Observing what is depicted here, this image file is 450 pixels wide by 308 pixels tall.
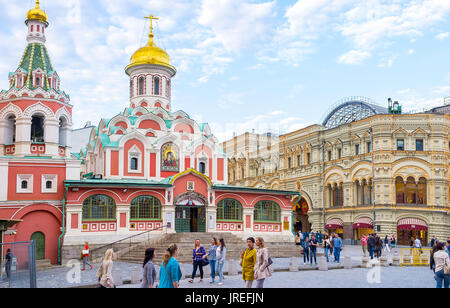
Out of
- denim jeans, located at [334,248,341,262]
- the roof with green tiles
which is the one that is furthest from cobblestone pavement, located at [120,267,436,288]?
the roof with green tiles

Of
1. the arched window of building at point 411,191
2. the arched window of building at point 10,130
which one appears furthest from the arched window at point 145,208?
the arched window of building at point 411,191

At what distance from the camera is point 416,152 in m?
44.7

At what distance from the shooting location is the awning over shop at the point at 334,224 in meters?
49.2

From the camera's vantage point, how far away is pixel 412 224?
44.1m

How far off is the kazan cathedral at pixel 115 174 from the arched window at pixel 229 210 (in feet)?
0.23

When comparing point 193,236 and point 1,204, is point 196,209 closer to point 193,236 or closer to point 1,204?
point 193,236

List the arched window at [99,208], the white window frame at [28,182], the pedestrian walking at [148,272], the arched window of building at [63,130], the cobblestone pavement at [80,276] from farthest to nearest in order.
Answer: the arched window of building at [63,130], the arched window at [99,208], the white window frame at [28,182], the cobblestone pavement at [80,276], the pedestrian walking at [148,272]

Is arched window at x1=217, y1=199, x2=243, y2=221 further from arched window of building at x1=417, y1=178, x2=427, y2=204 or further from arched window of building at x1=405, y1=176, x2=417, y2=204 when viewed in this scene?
arched window of building at x1=417, y1=178, x2=427, y2=204

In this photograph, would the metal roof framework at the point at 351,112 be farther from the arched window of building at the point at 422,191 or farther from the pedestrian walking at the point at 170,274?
the pedestrian walking at the point at 170,274

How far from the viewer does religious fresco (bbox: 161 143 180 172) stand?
37094 mm

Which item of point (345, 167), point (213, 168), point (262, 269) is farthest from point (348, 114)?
point (262, 269)

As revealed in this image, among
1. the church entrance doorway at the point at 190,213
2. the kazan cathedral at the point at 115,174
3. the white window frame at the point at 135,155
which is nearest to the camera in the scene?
the kazan cathedral at the point at 115,174

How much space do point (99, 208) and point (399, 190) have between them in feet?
90.6

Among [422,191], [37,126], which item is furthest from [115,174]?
[422,191]
